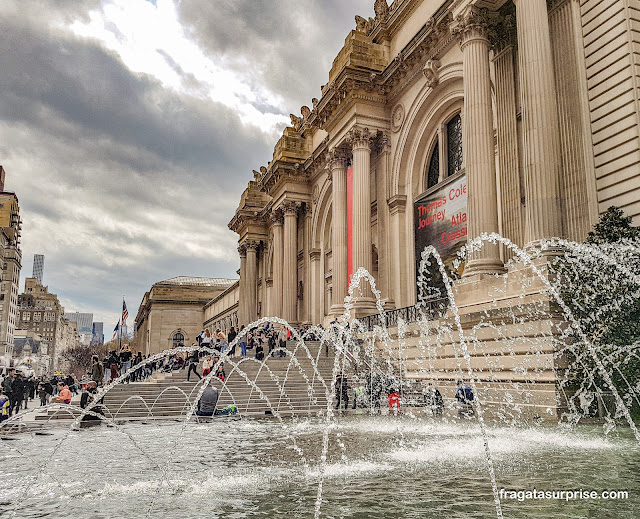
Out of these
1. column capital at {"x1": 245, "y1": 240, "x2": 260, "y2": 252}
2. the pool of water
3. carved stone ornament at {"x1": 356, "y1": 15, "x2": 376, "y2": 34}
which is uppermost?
carved stone ornament at {"x1": 356, "y1": 15, "x2": 376, "y2": 34}

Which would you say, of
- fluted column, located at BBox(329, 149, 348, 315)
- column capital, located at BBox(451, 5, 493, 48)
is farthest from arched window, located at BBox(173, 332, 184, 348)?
column capital, located at BBox(451, 5, 493, 48)

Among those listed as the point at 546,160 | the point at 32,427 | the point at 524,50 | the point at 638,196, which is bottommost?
the point at 32,427

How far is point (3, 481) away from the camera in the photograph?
6.93 metres

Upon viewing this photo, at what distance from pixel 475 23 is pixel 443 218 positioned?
7728 millimetres

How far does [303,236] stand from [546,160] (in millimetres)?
27913

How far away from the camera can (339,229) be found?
2997 cm

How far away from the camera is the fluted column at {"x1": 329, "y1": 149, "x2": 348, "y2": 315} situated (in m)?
29.1

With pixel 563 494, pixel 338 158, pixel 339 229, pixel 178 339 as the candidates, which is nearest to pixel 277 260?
pixel 339 229

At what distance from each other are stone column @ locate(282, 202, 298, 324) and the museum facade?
82mm

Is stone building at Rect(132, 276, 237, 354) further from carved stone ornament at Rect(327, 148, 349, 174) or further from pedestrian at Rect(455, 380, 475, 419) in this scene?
pedestrian at Rect(455, 380, 475, 419)

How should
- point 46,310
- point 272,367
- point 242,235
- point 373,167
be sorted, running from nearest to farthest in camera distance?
point 272,367
point 373,167
point 242,235
point 46,310

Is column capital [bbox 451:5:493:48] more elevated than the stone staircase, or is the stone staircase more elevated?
column capital [bbox 451:5:493:48]

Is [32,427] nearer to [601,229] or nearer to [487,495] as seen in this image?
[487,495]

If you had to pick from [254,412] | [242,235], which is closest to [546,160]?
[254,412]
